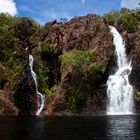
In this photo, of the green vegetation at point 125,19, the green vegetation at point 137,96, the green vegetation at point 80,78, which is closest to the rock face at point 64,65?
the green vegetation at point 80,78

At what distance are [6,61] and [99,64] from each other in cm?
3391

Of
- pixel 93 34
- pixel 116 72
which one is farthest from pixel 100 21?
pixel 116 72

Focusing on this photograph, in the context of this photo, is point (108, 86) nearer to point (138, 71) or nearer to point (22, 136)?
point (138, 71)

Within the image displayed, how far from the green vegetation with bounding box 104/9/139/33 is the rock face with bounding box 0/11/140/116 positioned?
1.92ft

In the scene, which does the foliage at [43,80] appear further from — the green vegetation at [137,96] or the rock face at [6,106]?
the green vegetation at [137,96]

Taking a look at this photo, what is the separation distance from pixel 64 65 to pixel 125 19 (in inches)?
1319

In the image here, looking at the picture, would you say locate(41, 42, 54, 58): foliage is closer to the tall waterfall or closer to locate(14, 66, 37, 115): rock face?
locate(14, 66, 37, 115): rock face

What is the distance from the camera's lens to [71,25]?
123750 mm

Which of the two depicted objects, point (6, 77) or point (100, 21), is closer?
point (6, 77)

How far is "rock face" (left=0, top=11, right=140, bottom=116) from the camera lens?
95938 millimetres

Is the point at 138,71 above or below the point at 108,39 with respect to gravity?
below

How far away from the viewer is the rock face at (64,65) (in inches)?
3777

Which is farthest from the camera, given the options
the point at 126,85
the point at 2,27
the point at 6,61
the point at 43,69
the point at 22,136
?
the point at 2,27

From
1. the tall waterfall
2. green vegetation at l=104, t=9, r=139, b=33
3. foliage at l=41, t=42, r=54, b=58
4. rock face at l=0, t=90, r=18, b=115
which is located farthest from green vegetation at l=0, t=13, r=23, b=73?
green vegetation at l=104, t=9, r=139, b=33
